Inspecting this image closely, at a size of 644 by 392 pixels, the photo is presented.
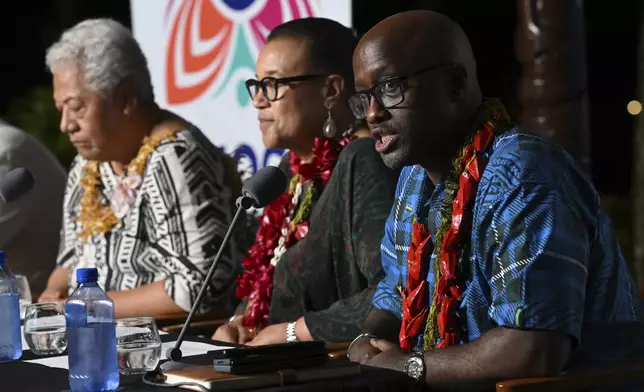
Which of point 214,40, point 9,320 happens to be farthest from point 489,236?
point 214,40

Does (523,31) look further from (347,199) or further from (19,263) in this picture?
(19,263)

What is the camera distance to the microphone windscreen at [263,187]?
2404mm

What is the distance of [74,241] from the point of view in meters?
4.54

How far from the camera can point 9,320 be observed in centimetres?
288

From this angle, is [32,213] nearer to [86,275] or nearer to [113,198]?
[113,198]

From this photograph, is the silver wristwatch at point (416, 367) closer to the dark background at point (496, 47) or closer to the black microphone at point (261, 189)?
the black microphone at point (261, 189)

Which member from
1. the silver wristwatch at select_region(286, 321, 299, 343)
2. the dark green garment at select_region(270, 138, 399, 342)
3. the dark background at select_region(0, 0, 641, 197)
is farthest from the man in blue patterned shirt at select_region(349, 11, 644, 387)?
the dark background at select_region(0, 0, 641, 197)

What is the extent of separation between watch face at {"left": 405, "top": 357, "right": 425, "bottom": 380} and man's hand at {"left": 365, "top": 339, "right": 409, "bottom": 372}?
0.05 ft

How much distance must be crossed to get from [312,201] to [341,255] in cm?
26

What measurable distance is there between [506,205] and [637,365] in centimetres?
48

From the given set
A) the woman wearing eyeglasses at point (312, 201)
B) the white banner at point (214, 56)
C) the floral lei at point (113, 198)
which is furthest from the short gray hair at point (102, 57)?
the woman wearing eyeglasses at point (312, 201)

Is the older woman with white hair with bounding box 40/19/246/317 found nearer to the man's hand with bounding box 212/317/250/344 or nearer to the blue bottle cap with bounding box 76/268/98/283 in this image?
the man's hand with bounding box 212/317/250/344

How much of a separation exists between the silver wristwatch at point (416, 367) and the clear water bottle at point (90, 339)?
0.62 metres

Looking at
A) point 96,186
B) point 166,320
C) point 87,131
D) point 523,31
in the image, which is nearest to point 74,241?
point 96,186
